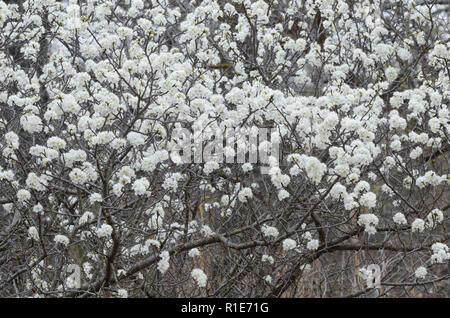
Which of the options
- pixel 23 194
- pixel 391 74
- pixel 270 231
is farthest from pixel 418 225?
pixel 23 194

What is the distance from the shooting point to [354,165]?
4.11 m

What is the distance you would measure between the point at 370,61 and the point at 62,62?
10.3 feet

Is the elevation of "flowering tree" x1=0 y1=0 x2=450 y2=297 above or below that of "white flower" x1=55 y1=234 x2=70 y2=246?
above

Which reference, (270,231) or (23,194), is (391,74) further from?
(23,194)

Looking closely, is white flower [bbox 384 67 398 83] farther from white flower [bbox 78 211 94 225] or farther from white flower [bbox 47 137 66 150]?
white flower [bbox 47 137 66 150]

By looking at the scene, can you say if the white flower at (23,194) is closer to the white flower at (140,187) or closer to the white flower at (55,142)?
the white flower at (55,142)

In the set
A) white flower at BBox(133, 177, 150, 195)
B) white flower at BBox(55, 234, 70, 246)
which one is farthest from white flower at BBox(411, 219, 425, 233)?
white flower at BBox(55, 234, 70, 246)

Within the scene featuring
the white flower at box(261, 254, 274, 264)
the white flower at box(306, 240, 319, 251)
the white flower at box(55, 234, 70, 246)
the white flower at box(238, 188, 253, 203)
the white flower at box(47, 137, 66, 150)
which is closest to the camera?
the white flower at box(47, 137, 66, 150)

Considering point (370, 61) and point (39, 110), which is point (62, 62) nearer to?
point (39, 110)

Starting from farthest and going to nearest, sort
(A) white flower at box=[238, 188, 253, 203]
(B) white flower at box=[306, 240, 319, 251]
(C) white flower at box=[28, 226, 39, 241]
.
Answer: (B) white flower at box=[306, 240, 319, 251] → (A) white flower at box=[238, 188, 253, 203] → (C) white flower at box=[28, 226, 39, 241]

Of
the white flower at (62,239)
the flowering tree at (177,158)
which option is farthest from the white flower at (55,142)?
the white flower at (62,239)

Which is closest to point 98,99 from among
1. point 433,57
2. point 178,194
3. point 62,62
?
point 62,62

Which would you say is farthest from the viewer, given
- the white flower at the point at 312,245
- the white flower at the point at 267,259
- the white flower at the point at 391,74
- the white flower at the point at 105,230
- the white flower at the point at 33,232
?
the white flower at the point at 391,74

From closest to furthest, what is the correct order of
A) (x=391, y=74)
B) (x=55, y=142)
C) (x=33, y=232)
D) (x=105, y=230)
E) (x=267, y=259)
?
(x=55, y=142)
(x=105, y=230)
(x=33, y=232)
(x=267, y=259)
(x=391, y=74)
